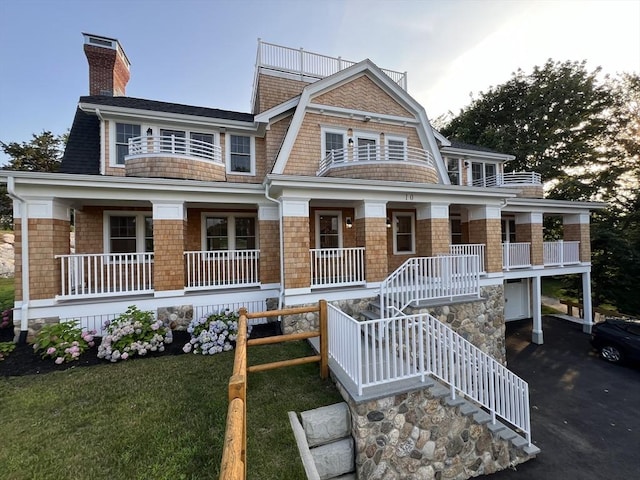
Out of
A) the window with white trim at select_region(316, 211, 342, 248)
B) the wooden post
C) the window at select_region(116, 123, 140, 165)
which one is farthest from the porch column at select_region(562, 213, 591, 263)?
the window at select_region(116, 123, 140, 165)

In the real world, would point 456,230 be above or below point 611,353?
above

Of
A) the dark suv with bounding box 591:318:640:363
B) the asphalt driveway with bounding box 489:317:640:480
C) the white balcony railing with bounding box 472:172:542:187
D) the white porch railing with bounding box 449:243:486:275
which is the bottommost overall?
the asphalt driveway with bounding box 489:317:640:480

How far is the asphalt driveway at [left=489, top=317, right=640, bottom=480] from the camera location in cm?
463

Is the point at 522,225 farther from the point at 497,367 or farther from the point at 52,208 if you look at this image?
the point at 52,208

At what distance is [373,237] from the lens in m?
7.68

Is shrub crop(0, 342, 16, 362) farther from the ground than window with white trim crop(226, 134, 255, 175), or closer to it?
closer to it

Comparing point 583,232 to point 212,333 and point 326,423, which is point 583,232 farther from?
point 212,333

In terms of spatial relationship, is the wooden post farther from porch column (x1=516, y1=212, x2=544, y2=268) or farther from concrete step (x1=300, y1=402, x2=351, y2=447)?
porch column (x1=516, y1=212, x2=544, y2=268)

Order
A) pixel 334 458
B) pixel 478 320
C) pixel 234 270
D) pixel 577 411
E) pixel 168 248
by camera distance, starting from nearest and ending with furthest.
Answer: pixel 334 458 < pixel 577 411 < pixel 168 248 < pixel 478 320 < pixel 234 270

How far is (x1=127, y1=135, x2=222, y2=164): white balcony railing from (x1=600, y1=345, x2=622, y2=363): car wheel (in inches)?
573

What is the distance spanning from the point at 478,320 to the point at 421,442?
4279 mm

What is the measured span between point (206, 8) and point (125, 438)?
1297 cm

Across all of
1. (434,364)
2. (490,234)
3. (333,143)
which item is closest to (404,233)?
(490,234)

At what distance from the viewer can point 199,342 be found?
5973 millimetres
